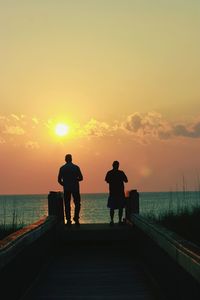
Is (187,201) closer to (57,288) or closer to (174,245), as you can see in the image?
(57,288)

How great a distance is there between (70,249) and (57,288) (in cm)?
556

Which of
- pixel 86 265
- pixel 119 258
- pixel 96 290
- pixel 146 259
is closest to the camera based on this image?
pixel 96 290

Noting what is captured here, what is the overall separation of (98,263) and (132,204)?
401 centimetres

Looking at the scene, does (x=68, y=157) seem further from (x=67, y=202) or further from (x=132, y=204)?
(x=132, y=204)

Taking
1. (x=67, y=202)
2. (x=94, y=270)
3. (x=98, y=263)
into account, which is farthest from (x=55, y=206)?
(x=94, y=270)

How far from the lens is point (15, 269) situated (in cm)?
774

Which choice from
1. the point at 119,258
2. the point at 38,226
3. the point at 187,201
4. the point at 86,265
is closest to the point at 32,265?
the point at 38,226

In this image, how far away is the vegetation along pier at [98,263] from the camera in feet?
22.3

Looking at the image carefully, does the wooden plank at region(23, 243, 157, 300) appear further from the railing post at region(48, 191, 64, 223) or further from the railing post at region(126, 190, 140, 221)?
the railing post at region(48, 191, 64, 223)

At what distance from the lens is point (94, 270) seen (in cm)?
1102

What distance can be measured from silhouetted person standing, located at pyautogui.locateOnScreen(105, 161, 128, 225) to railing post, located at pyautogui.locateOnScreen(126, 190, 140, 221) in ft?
0.68

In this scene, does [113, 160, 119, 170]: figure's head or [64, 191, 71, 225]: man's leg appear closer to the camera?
[64, 191, 71, 225]: man's leg

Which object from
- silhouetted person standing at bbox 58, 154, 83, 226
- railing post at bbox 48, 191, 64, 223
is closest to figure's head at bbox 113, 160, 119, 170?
silhouetted person standing at bbox 58, 154, 83, 226

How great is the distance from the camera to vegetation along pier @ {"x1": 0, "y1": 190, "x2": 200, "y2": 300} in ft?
22.3
